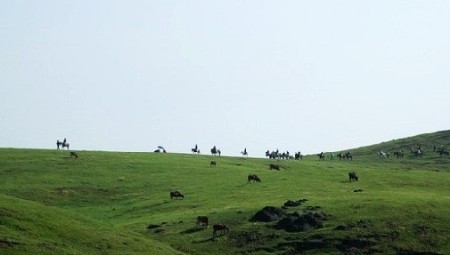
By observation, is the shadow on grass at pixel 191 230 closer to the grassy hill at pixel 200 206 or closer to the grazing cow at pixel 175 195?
the grassy hill at pixel 200 206

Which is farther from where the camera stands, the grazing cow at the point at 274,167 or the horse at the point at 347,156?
the horse at the point at 347,156

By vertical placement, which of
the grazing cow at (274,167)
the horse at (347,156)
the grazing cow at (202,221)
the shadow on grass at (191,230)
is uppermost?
the horse at (347,156)

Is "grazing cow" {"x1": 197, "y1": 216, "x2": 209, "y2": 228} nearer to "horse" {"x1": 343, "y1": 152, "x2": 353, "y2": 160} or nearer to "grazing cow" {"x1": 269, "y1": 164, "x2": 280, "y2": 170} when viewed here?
"grazing cow" {"x1": 269, "y1": 164, "x2": 280, "y2": 170}

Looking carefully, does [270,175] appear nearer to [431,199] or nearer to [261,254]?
[431,199]

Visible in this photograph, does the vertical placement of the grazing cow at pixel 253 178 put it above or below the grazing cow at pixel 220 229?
above

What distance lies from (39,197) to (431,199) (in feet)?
151

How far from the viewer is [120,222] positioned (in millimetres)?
80062

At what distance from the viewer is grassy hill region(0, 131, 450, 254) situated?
64.2m

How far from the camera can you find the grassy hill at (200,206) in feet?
211

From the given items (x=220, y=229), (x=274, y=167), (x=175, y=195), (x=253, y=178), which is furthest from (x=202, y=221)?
(x=274, y=167)

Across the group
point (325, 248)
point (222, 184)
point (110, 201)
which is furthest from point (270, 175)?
point (325, 248)

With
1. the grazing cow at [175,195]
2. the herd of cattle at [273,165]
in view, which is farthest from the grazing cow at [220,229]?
the grazing cow at [175,195]

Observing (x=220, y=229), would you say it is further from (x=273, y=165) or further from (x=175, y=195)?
(x=273, y=165)

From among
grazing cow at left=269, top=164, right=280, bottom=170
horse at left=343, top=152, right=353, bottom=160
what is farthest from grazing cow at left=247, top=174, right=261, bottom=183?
horse at left=343, top=152, right=353, bottom=160
